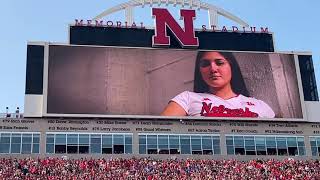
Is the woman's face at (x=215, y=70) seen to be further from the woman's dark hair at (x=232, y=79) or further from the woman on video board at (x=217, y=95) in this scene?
the woman's dark hair at (x=232, y=79)

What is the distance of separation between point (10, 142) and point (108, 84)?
10.2 meters

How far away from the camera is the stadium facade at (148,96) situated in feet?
195

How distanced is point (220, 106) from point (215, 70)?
11.8 feet

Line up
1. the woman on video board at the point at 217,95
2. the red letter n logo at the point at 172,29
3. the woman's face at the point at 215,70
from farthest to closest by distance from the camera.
→ the red letter n logo at the point at 172,29 < the woman's face at the point at 215,70 < the woman on video board at the point at 217,95

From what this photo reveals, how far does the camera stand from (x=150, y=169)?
185 ft

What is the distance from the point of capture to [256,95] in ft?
209

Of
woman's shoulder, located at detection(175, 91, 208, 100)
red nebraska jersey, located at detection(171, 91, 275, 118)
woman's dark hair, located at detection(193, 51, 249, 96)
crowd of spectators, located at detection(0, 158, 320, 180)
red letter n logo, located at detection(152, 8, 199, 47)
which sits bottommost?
crowd of spectators, located at detection(0, 158, 320, 180)

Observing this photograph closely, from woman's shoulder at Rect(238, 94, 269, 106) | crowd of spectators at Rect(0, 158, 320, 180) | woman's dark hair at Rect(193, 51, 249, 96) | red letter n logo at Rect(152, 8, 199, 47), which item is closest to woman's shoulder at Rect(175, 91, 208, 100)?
woman's dark hair at Rect(193, 51, 249, 96)

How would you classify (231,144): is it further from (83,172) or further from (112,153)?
(83,172)

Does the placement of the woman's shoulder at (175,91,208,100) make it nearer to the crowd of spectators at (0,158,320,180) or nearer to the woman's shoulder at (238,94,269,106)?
the woman's shoulder at (238,94,269,106)

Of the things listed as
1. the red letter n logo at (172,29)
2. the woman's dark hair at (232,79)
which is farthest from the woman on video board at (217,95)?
the red letter n logo at (172,29)

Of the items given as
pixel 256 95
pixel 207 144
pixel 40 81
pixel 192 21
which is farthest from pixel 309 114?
pixel 40 81

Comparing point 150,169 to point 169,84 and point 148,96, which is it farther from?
point 169,84

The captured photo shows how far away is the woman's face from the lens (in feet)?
206
